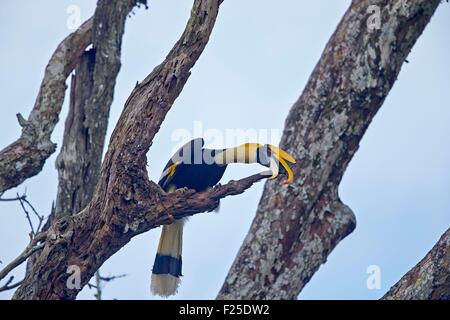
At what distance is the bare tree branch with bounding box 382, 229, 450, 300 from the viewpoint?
615 centimetres

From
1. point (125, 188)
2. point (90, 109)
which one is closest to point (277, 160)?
point (125, 188)

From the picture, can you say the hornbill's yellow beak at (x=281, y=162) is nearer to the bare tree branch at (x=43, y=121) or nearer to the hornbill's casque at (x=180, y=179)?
the hornbill's casque at (x=180, y=179)

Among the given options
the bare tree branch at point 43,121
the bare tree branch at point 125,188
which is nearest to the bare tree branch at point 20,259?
the bare tree branch at point 125,188

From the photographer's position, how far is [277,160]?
680cm

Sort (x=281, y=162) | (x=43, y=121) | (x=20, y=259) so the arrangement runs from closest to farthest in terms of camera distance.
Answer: (x=20, y=259)
(x=281, y=162)
(x=43, y=121)

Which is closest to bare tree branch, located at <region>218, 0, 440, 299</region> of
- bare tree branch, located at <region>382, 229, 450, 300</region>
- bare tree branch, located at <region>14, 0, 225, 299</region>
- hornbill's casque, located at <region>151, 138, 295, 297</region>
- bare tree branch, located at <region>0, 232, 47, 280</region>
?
hornbill's casque, located at <region>151, 138, 295, 297</region>

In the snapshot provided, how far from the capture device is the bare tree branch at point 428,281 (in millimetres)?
6152

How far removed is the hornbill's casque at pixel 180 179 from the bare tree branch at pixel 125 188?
146cm

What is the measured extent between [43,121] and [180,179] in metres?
1.15

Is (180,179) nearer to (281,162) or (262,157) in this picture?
(262,157)

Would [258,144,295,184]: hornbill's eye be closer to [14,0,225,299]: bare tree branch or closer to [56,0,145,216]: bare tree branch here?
[14,0,225,299]: bare tree branch

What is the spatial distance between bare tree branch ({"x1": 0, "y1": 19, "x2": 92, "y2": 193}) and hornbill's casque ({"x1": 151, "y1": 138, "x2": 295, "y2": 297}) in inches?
38.8

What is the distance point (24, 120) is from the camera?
7.20 metres
